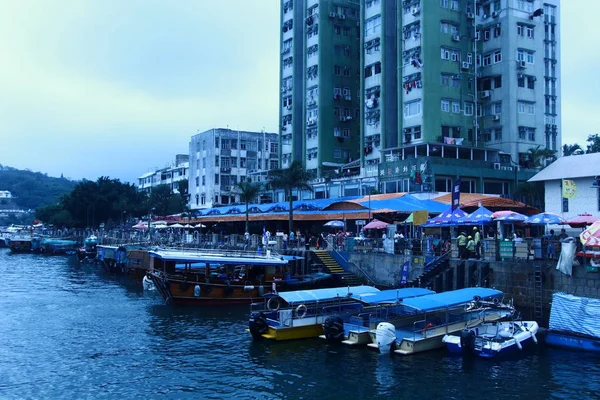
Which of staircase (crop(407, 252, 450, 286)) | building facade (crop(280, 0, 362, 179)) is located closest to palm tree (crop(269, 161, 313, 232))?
building facade (crop(280, 0, 362, 179))

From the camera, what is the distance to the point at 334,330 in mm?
25484

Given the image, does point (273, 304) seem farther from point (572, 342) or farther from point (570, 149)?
point (570, 149)

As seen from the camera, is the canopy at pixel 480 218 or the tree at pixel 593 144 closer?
the canopy at pixel 480 218

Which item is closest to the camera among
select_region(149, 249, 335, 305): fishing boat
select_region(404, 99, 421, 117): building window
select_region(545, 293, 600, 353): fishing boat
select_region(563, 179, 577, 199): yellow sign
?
select_region(545, 293, 600, 353): fishing boat

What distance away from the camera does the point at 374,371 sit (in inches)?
857

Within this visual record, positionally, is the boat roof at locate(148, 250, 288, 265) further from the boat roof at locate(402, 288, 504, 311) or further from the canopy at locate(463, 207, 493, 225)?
the boat roof at locate(402, 288, 504, 311)

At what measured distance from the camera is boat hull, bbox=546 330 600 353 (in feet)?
78.1

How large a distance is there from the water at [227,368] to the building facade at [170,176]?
89.6 metres

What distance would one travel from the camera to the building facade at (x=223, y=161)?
313ft

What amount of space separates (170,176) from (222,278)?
9307cm

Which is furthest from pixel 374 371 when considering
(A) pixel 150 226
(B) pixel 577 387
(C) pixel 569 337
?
(A) pixel 150 226

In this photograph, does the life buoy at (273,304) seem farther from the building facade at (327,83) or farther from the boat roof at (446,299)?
the building facade at (327,83)

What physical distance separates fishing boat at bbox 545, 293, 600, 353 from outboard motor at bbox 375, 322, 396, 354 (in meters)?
7.09

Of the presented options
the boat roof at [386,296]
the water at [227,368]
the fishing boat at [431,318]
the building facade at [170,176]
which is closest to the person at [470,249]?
the fishing boat at [431,318]
